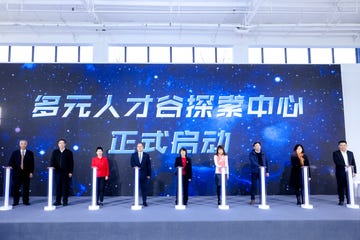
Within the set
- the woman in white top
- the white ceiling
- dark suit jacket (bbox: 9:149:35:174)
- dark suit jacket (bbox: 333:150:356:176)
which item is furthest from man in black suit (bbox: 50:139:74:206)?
dark suit jacket (bbox: 333:150:356:176)

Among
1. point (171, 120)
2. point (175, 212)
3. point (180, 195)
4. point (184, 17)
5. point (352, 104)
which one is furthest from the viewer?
point (184, 17)

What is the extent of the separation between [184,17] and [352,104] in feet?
18.5

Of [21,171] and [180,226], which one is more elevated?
[21,171]

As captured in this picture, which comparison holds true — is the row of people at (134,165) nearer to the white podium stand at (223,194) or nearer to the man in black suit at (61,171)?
the man in black suit at (61,171)

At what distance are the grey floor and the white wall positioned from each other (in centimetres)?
227

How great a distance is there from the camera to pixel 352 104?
877 cm

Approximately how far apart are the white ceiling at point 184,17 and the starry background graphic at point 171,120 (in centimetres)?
171

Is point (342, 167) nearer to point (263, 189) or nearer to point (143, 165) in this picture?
point (263, 189)

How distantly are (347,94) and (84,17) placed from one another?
8.28 m

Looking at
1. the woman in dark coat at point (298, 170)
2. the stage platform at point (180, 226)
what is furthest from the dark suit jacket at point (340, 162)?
the stage platform at point (180, 226)

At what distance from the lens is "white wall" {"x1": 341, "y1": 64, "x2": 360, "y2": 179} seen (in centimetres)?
853

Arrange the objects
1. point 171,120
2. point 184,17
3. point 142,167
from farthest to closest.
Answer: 1. point 184,17
2. point 171,120
3. point 142,167

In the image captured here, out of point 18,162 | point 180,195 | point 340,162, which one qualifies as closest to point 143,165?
point 180,195

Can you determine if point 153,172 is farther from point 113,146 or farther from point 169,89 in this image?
point 169,89
